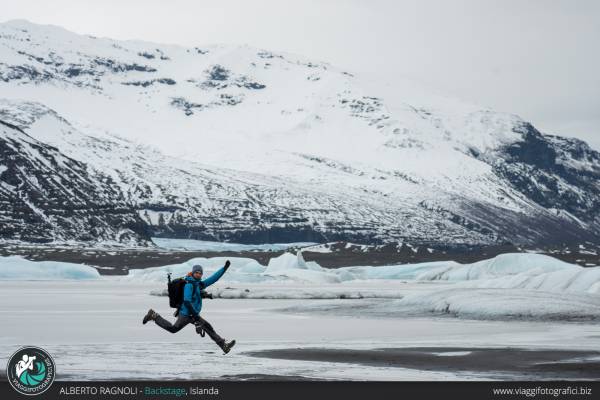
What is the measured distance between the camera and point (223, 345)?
22453 mm

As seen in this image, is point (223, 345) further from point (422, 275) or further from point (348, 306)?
point (422, 275)

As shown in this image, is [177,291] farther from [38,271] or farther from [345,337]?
[38,271]

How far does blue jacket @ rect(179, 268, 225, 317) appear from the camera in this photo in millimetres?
21266

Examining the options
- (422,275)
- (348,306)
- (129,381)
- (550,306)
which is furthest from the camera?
(422,275)

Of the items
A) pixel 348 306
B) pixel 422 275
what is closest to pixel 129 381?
pixel 348 306

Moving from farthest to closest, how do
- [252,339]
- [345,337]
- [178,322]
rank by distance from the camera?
[345,337] < [252,339] < [178,322]
